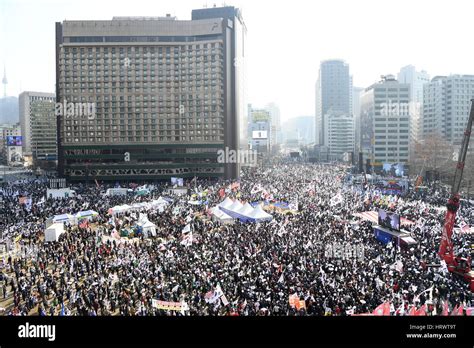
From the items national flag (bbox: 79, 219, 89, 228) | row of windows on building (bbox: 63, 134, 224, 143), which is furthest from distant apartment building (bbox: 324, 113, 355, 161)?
national flag (bbox: 79, 219, 89, 228)

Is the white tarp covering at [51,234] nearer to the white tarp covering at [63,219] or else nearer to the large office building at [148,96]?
the white tarp covering at [63,219]

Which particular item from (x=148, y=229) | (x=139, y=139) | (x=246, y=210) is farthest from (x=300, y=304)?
(x=139, y=139)

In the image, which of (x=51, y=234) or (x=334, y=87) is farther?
(x=334, y=87)

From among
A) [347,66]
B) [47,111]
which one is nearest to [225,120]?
[47,111]

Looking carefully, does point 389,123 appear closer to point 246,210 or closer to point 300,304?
point 246,210

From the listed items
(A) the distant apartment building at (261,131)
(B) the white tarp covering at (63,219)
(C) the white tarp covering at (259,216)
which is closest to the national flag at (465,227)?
(C) the white tarp covering at (259,216)
